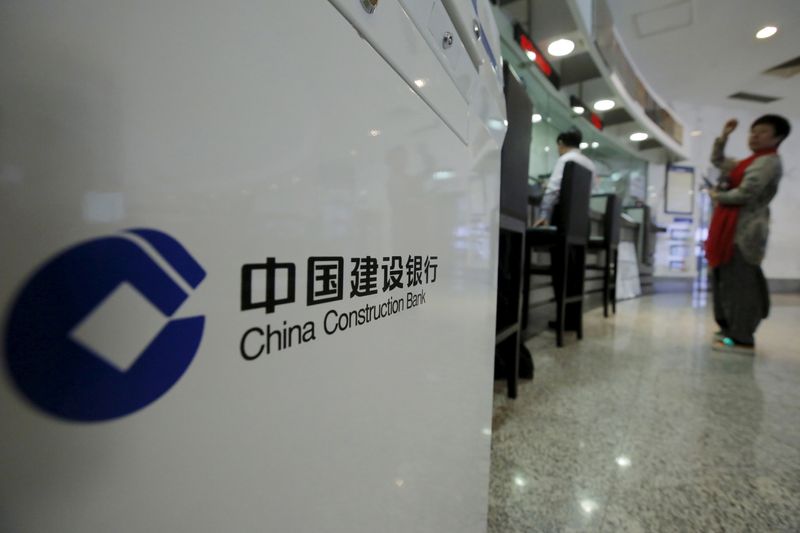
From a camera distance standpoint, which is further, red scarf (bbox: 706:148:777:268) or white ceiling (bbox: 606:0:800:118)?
white ceiling (bbox: 606:0:800:118)

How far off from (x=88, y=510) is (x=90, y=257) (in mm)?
88

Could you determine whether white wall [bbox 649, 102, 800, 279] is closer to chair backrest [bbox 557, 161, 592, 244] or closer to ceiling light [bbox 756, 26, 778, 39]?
ceiling light [bbox 756, 26, 778, 39]

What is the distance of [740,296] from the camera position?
1787 mm

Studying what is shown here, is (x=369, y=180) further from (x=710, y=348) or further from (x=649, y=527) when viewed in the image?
(x=710, y=348)

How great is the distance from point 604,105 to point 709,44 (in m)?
1.55

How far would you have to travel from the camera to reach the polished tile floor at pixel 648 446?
66cm

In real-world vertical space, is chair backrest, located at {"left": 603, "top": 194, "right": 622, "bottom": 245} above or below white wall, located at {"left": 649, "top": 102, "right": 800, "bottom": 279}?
below

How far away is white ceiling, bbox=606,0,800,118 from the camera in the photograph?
3.28m

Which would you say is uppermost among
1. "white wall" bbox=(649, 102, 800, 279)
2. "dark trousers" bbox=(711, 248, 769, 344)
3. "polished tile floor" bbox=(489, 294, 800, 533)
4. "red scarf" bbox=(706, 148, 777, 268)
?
"white wall" bbox=(649, 102, 800, 279)

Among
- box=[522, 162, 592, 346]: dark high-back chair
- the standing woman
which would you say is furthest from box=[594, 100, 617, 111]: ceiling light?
box=[522, 162, 592, 346]: dark high-back chair

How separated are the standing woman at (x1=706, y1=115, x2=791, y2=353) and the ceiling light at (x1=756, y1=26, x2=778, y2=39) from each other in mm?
3115

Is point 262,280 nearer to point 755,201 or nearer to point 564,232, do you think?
point 564,232

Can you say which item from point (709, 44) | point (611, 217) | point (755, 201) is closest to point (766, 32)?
point (709, 44)

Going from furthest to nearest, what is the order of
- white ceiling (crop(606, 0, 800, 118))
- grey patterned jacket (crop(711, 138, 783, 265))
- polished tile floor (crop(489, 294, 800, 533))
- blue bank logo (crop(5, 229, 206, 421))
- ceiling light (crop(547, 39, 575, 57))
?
white ceiling (crop(606, 0, 800, 118)) < ceiling light (crop(547, 39, 575, 57)) < grey patterned jacket (crop(711, 138, 783, 265)) < polished tile floor (crop(489, 294, 800, 533)) < blue bank logo (crop(5, 229, 206, 421))
